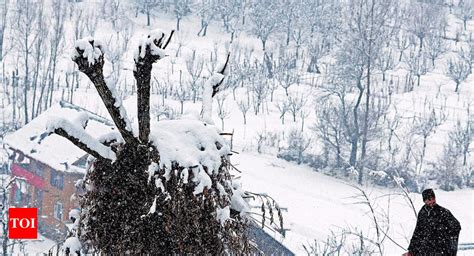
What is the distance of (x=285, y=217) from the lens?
94.1 ft

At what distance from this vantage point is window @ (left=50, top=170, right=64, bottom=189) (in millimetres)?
27409

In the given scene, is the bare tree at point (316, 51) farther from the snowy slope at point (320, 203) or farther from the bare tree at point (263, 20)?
the snowy slope at point (320, 203)

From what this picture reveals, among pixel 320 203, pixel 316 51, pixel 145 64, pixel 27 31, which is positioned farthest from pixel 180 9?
pixel 145 64

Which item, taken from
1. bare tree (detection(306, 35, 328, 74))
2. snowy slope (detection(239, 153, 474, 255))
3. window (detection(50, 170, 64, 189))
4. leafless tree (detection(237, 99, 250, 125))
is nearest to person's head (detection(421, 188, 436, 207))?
snowy slope (detection(239, 153, 474, 255))

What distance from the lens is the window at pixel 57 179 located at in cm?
2741

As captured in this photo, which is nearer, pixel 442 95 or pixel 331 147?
pixel 331 147

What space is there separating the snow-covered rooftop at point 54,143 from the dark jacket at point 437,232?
70.3 ft

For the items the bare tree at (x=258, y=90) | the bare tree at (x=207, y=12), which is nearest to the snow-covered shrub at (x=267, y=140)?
the bare tree at (x=258, y=90)

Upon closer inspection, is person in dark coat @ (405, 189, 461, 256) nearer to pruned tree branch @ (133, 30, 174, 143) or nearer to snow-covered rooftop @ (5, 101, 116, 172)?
pruned tree branch @ (133, 30, 174, 143)

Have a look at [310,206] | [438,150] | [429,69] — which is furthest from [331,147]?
[429,69]

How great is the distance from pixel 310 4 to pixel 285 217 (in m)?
39.0

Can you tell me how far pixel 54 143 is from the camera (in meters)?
29.1

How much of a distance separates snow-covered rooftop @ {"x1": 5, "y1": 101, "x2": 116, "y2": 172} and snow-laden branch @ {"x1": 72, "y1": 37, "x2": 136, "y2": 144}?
22147 mm

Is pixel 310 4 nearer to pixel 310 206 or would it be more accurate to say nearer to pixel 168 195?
pixel 310 206
